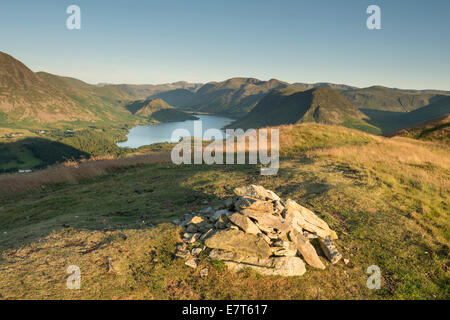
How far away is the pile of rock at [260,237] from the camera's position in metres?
6.82

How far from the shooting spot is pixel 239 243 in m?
7.05

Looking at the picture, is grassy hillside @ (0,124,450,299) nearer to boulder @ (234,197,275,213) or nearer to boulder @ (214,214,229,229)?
boulder @ (214,214,229,229)

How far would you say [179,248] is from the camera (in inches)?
287

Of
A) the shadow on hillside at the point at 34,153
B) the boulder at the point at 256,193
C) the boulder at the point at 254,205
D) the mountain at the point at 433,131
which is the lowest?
the shadow on hillside at the point at 34,153

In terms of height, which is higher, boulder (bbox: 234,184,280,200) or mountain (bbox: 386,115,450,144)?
mountain (bbox: 386,115,450,144)

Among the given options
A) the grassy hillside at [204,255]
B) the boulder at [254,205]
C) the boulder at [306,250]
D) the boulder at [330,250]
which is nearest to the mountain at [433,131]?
the grassy hillside at [204,255]

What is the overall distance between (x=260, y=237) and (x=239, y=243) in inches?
27.2

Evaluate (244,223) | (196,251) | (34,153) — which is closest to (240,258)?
(244,223)

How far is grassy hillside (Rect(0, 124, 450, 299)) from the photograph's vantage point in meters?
6.13

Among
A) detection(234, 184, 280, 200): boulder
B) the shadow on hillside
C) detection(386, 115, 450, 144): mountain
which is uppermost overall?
detection(386, 115, 450, 144): mountain

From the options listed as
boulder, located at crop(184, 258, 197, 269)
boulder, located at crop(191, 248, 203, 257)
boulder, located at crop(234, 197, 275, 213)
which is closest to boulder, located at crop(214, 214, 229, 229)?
boulder, located at crop(234, 197, 275, 213)

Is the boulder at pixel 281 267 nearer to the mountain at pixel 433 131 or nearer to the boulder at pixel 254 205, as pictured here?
the boulder at pixel 254 205
